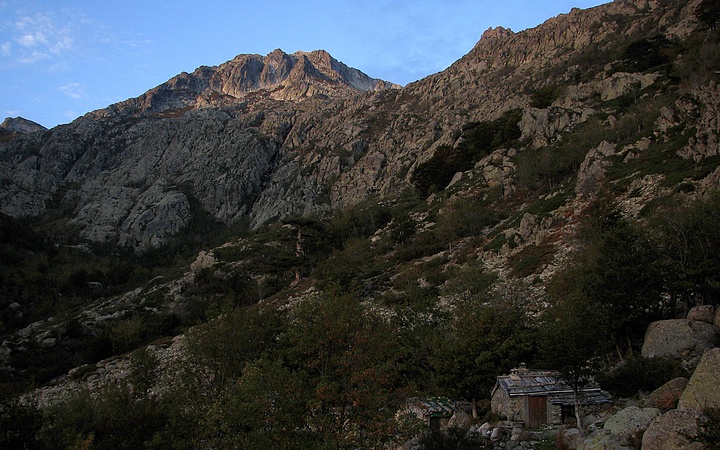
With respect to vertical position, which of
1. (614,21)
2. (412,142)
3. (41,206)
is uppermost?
(614,21)

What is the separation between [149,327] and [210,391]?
32.6m

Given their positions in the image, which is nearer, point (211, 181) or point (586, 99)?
point (586, 99)

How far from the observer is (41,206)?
13950 cm

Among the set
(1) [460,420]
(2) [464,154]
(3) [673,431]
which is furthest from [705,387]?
(2) [464,154]

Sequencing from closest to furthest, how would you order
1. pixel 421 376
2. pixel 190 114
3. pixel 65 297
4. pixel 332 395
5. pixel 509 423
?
pixel 332 395, pixel 509 423, pixel 421 376, pixel 65 297, pixel 190 114

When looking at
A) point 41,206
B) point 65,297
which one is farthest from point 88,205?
point 65,297

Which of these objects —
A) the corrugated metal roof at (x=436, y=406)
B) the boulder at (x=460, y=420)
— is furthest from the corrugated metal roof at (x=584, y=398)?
the corrugated metal roof at (x=436, y=406)

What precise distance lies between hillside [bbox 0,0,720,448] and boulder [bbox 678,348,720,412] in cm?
676

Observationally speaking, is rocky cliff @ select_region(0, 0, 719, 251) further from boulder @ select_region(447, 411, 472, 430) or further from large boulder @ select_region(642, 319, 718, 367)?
boulder @ select_region(447, 411, 472, 430)

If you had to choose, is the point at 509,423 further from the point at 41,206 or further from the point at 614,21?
the point at 41,206

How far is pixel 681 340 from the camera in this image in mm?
19234

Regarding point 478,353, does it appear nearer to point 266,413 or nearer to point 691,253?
point 266,413

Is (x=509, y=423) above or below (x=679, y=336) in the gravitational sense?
below

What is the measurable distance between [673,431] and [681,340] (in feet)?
38.4
